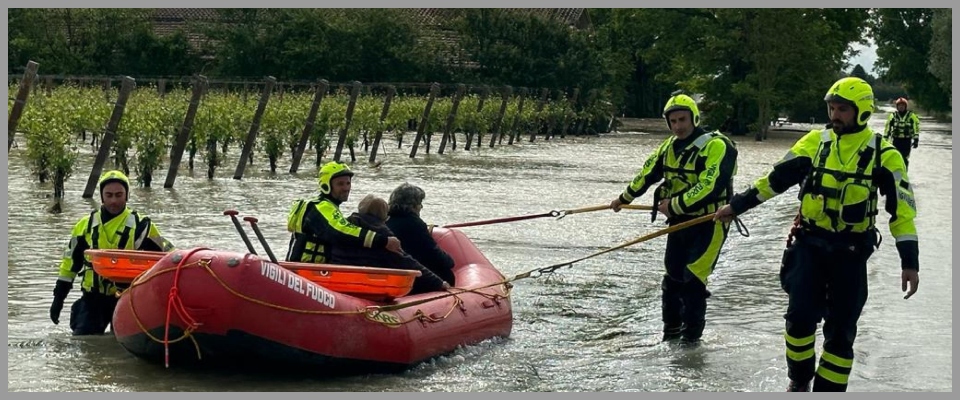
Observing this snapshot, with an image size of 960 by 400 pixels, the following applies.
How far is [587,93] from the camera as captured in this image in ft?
175

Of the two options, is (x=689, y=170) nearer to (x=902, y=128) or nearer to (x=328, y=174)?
(x=328, y=174)

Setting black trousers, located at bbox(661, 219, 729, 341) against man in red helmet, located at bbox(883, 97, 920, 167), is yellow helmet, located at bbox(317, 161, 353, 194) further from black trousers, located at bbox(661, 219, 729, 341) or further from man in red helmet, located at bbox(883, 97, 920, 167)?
man in red helmet, located at bbox(883, 97, 920, 167)

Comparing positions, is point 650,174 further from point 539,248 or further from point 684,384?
point 539,248

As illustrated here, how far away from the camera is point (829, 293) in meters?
7.99

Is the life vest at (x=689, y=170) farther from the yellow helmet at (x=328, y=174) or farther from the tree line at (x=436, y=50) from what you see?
the tree line at (x=436, y=50)

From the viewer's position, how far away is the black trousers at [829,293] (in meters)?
7.86

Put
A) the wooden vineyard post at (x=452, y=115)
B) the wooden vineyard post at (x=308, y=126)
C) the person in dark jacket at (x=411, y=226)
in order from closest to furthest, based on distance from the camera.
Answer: the person in dark jacket at (x=411, y=226) < the wooden vineyard post at (x=308, y=126) < the wooden vineyard post at (x=452, y=115)

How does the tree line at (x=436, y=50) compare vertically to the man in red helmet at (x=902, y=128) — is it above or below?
above

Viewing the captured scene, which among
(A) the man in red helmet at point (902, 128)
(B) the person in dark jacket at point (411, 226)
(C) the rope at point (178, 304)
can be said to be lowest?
(C) the rope at point (178, 304)

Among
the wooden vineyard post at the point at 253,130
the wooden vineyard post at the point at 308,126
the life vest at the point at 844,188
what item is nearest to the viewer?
the life vest at the point at 844,188

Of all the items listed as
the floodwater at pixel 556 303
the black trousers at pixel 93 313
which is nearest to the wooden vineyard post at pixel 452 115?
the floodwater at pixel 556 303

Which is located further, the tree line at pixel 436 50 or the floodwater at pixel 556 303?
the tree line at pixel 436 50

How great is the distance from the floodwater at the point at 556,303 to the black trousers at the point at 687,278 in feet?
0.70

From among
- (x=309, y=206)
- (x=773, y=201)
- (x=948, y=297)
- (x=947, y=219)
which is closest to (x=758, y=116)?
(x=773, y=201)
